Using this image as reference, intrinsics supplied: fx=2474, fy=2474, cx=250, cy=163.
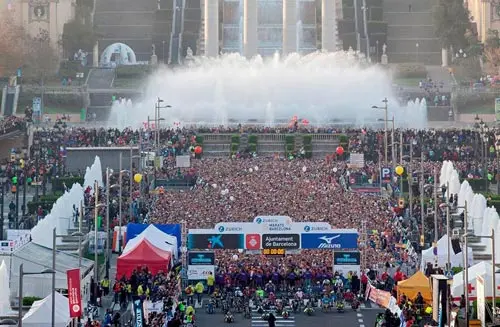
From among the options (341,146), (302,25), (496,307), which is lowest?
(496,307)

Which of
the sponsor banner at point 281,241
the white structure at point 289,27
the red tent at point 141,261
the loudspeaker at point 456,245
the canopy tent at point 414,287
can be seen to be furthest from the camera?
the white structure at point 289,27

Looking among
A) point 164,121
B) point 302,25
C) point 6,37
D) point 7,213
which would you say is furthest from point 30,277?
point 302,25

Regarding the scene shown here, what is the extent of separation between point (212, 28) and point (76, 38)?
8335mm

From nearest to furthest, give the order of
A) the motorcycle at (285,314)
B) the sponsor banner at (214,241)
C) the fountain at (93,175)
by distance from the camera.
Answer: the motorcycle at (285,314)
the sponsor banner at (214,241)
the fountain at (93,175)

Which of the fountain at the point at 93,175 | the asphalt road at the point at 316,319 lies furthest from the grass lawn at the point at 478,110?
the asphalt road at the point at 316,319

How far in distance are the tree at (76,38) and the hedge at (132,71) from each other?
14.5 feet

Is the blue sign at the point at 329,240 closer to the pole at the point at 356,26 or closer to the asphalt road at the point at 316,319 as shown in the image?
the asphalt road at the point at 316,319

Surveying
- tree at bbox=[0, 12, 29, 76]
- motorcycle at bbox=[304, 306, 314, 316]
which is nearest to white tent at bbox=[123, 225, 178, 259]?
motorcycle at bbox=[304, 306, 314, 316]

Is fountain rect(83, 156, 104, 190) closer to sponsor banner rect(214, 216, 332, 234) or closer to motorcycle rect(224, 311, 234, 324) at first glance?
sponsor banner rect(214, 216, 332, 234)

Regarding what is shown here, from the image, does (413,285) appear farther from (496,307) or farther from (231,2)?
(231,2)

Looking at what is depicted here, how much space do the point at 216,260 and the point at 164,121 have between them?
4326 centimetres

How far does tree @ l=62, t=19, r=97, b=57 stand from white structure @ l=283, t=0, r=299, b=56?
36.9ft

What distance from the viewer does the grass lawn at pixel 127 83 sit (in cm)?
13625

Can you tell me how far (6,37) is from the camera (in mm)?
138250
